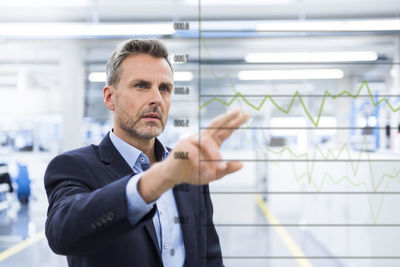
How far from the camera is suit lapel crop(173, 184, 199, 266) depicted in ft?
2.54

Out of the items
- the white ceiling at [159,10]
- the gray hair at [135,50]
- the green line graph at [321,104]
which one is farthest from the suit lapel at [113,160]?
the white ceiling at [159,10]

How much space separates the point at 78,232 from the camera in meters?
0.58

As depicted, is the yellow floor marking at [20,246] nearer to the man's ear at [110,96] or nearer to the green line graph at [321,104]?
the man's ear at [110,96]

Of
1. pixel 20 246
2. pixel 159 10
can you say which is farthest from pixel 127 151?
pixel 159 10

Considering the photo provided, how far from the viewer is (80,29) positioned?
2.76 meters

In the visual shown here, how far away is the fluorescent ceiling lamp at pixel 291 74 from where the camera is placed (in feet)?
2.58

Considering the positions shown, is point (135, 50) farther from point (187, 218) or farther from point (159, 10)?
point (159, 10)

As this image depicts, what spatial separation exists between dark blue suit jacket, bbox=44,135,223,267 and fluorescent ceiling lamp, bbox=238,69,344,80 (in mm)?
271

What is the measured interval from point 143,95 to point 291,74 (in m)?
0.33

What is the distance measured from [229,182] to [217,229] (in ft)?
0.88

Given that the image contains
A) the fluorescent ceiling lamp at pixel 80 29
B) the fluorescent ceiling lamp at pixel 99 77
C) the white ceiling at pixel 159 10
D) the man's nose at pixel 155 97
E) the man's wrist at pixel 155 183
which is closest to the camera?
the man's wrist at pixel 155 183

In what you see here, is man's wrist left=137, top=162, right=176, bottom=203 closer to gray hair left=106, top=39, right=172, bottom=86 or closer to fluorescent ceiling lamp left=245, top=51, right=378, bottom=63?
gray hair left=106, top=39, right=172, bottom=86

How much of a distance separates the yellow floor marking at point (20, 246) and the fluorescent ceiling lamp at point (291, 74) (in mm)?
3232

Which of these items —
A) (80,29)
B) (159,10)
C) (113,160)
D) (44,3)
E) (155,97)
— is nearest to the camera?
(155,97)
